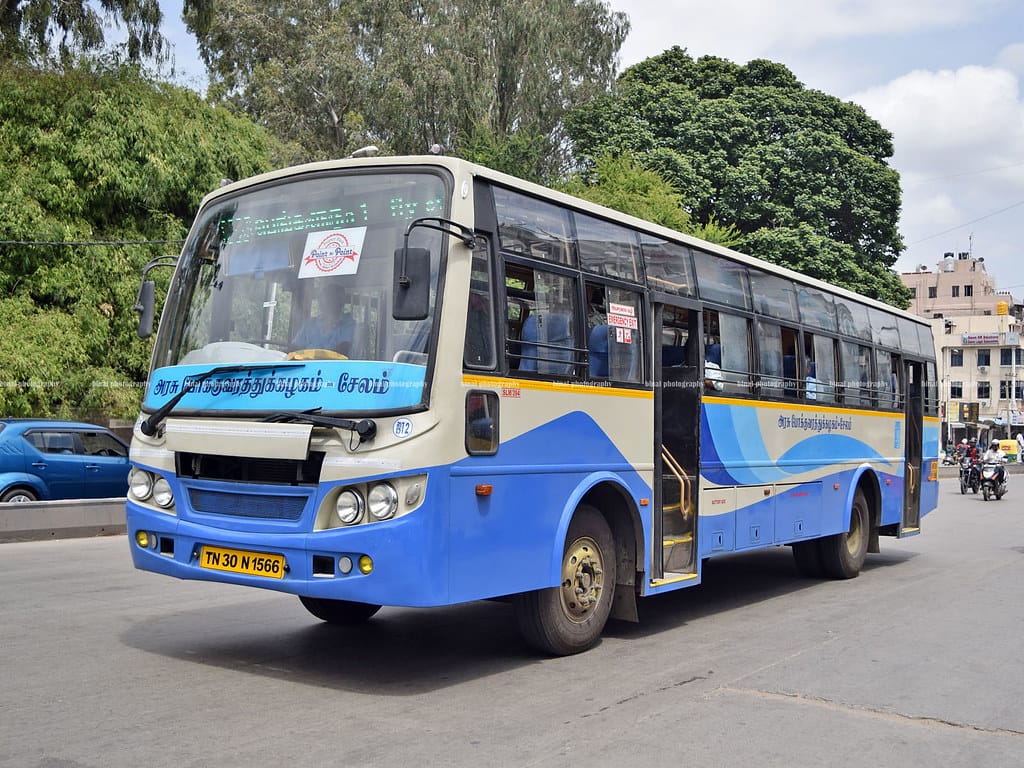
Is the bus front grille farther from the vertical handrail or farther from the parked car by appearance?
the parked car

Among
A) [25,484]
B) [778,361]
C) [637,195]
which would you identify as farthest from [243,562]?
[637,195]

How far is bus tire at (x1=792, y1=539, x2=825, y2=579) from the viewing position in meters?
12.0

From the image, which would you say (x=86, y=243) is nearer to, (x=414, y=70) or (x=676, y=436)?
(x=676, y=436)

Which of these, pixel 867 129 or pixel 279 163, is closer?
pixel 279 163

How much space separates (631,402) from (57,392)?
16.9 meters

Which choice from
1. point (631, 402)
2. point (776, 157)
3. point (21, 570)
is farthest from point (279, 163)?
point (631, 402)

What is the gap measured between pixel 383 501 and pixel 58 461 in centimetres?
1176

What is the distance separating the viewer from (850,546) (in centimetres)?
1233

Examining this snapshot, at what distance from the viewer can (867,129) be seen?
1734 inches

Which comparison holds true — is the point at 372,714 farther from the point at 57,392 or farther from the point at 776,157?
the point at 776,157

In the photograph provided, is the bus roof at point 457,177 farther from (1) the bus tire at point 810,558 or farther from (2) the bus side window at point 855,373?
(1) the bus tire at point 810,558

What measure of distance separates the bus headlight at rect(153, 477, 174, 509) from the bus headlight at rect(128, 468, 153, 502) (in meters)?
0.06

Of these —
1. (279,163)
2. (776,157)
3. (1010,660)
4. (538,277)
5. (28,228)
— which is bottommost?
(1010,660)

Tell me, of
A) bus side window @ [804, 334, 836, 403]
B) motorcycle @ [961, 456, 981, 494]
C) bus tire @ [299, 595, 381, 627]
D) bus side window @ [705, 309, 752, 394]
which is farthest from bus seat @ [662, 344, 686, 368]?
motorcycle @ [961, 456, 981, 494]
